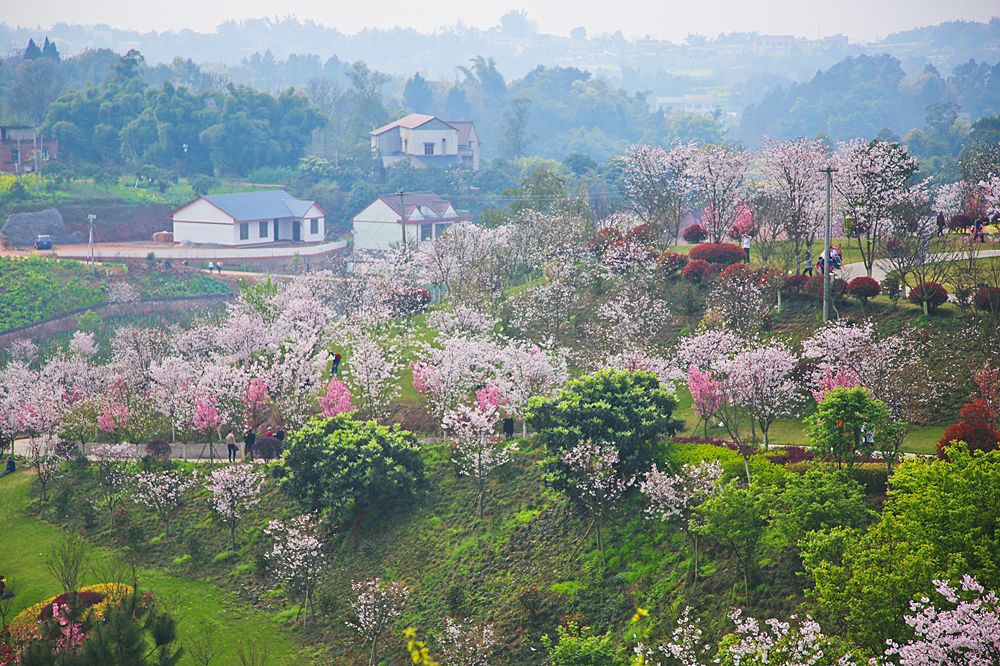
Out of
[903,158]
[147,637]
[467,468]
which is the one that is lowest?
[147,637]

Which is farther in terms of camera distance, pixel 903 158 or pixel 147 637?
pixel 903 158

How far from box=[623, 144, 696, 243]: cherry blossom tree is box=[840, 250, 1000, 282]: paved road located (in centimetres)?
1162

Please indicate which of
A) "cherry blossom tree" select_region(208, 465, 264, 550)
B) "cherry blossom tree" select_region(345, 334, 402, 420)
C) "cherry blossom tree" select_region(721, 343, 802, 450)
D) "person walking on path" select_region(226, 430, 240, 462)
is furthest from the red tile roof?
"cherry blossom tree" select_region(721, 343, 802, 450)

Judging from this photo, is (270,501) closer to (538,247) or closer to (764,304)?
(764,304)

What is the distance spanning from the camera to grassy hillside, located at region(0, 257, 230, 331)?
77.0 metres

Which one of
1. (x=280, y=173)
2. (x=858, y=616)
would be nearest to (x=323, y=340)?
(x=858, y=616)

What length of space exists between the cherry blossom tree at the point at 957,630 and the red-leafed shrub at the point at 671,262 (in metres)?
34.4

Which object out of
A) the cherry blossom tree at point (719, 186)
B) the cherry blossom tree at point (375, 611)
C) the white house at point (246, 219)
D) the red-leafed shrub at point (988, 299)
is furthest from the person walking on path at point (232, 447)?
the white house at point (246, 219)

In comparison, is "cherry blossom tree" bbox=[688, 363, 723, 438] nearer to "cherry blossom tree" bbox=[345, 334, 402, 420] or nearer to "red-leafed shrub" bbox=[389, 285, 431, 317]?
"cherry blossom tree" bbox=[345, 334, 402, 420]

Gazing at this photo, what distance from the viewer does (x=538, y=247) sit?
216 feet

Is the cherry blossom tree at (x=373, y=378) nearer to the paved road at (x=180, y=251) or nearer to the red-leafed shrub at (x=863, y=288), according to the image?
the red-leafed shrub at (x=863, y=288)

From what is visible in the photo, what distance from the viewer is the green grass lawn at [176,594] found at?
3425 cm

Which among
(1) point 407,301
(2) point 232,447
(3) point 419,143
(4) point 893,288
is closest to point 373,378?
(2) point 232,447

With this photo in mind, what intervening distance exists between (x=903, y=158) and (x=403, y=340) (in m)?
25.2
